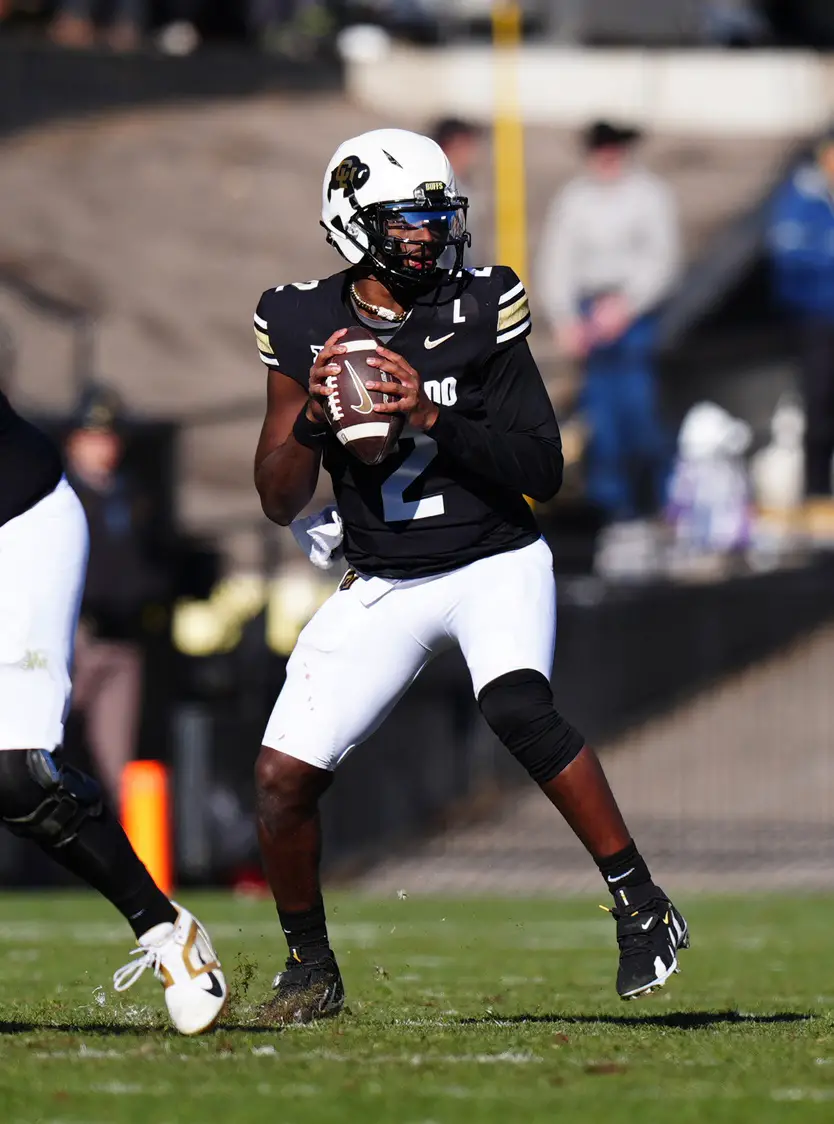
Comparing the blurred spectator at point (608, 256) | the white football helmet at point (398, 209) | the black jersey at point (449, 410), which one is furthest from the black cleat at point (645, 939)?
the blurred spectator at point (608, 256)

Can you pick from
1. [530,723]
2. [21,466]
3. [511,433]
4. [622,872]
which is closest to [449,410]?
[511,433]

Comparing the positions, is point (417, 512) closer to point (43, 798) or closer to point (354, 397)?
point (354, 397)

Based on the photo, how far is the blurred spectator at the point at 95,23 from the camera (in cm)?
2239

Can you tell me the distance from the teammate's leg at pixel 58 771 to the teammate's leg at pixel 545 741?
2.74ft

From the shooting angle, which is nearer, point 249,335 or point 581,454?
point 581,454

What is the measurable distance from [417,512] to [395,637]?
0.95 ft

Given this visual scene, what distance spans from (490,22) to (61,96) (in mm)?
3994

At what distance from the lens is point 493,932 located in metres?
9.58

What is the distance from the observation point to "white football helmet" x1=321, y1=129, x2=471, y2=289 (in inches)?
229

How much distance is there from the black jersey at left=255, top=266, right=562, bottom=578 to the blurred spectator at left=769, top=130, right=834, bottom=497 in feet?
27.6

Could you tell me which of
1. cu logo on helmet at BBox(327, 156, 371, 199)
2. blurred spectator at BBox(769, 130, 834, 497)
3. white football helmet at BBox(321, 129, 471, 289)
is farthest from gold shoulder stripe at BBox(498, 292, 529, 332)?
blurred spectator at BBox(769, 130, 834, 497)

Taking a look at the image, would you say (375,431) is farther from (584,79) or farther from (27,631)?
(584,79)

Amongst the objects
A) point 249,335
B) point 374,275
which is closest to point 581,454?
point 249,335

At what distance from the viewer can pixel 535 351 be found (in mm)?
18062
